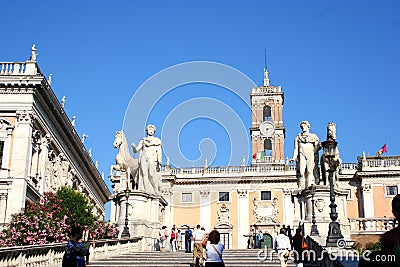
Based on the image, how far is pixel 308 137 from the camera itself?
21.3 metres

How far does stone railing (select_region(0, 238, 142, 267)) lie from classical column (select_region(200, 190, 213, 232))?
39318 mm

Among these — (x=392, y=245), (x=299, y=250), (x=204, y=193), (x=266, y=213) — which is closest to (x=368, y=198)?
(x=266, y=213)

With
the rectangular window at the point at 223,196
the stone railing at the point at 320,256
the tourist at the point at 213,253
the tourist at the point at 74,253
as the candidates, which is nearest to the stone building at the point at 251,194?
the rectangular window at the point at 223,196

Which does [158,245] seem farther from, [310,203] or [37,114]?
[37,114]

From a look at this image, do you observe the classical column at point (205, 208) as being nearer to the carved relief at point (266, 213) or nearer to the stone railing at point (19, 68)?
the carved relief at point (266, 213)

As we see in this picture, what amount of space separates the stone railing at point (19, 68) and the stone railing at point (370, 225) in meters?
23.2

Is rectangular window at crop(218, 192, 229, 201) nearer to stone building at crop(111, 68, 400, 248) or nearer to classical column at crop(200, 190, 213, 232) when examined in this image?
stone building at crop(111, 68, 400, 248)

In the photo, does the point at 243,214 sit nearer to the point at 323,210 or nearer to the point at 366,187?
the point at 366,187

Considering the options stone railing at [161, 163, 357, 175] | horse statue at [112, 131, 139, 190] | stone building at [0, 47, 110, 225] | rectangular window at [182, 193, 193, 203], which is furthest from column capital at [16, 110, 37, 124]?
rectangular window at [182, 193, 193, 203]

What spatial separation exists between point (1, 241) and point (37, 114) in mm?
12309

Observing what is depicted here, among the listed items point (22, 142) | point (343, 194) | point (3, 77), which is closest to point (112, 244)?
point (343, 194)

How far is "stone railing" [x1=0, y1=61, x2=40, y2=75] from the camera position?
34438mm

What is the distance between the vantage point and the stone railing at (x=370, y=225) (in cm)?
2191

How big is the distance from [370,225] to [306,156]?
446cm
